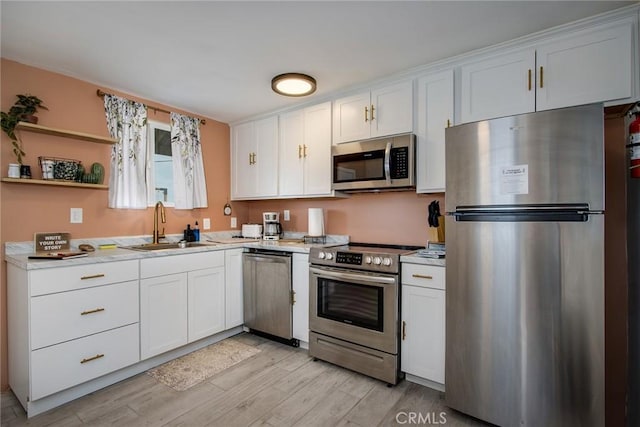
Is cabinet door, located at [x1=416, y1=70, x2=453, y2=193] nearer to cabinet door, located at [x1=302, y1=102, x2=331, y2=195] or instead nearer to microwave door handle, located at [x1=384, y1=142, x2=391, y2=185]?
microwave door handle, located at [x1=384, y1=142, x2=391, y2=185]

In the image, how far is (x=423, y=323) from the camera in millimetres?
2158

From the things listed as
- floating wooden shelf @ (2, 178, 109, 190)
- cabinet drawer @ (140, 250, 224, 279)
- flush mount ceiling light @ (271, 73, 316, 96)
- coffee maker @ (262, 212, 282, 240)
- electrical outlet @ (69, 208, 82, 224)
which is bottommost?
cabinet drawer @ (140, 250, 224, 279)

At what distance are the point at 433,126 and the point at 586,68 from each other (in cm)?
92

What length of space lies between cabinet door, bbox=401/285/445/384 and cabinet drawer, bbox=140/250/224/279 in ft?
5.75

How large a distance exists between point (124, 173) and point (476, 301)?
9.85 feet

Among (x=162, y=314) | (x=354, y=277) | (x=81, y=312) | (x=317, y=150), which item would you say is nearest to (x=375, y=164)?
(x=317, y=150)

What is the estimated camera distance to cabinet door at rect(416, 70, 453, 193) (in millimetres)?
2350

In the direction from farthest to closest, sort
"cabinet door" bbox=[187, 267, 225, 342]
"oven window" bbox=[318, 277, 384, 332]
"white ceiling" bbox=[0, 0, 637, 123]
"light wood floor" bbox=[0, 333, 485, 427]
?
"cabinet door" bbox=[187, 267, 225, 342] → "oven window" bbox=[318, 277, 384, 332] → "light wood floor" bbox=[0, 333, 485, 427] → "white ceiling" bbox=[0, 0, 637, 123]

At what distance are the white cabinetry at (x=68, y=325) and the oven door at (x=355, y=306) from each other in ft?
4.62

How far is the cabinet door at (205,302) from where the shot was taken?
274 cm

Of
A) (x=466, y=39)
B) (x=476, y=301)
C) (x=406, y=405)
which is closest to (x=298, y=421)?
(x=406, y=405)

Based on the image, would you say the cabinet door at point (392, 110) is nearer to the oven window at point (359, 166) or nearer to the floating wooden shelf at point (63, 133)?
the oven window at point (359, 166)

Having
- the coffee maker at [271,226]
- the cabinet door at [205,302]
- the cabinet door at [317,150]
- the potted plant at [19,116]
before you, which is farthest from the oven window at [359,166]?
the potted plant at [19,116]

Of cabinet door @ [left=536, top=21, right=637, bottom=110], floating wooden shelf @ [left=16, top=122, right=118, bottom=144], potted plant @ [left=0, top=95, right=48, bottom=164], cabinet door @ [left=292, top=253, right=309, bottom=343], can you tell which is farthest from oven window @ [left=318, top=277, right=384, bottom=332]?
potted plant @ [left=0, top=95, right=48, bottom=164]
